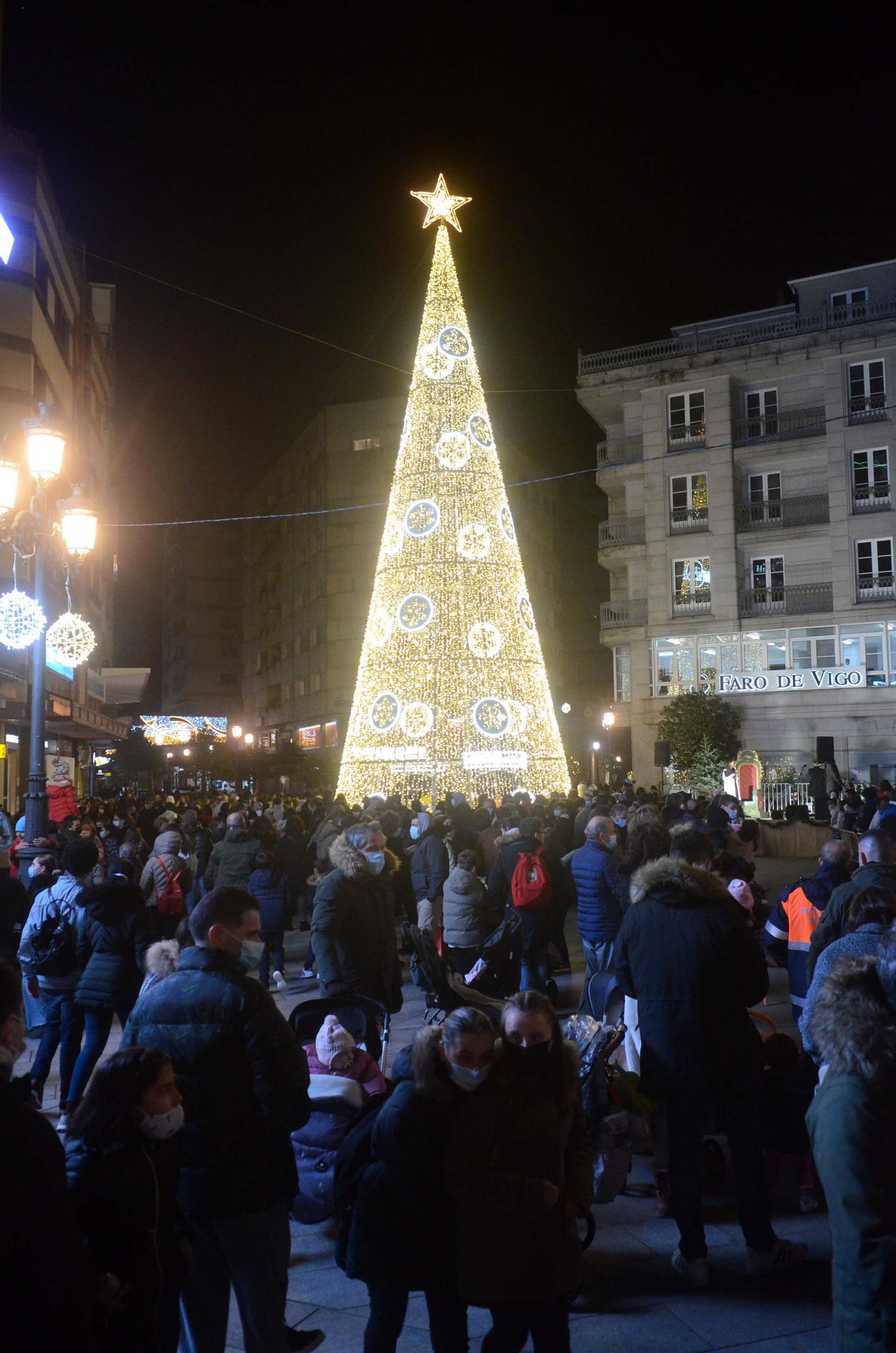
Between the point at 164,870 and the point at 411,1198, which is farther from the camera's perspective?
the point at 164,870

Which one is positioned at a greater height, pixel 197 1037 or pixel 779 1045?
pixel 197 1037

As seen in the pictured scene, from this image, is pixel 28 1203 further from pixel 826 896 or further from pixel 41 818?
pixel 41 818

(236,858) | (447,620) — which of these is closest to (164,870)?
(236,858)

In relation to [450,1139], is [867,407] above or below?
above

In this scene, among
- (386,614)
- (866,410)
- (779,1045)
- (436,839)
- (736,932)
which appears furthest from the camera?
(866,410)

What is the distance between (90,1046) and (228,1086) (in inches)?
143

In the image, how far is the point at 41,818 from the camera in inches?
402

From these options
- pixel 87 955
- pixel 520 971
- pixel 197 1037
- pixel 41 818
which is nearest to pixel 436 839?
pixel 520 971

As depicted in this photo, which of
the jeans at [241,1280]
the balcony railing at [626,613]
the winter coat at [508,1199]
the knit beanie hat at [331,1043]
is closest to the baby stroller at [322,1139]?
the knit beanie hat at [331,1043]

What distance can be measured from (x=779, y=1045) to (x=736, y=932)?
126 cm

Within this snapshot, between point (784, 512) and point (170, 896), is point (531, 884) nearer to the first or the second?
point (170, 896)

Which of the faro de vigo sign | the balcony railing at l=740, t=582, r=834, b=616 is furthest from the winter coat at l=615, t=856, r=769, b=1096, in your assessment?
the balcony railing at l=740, t=582, r=834, b=616

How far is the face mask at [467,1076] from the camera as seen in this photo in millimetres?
3209

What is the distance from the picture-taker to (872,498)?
1289 inches
